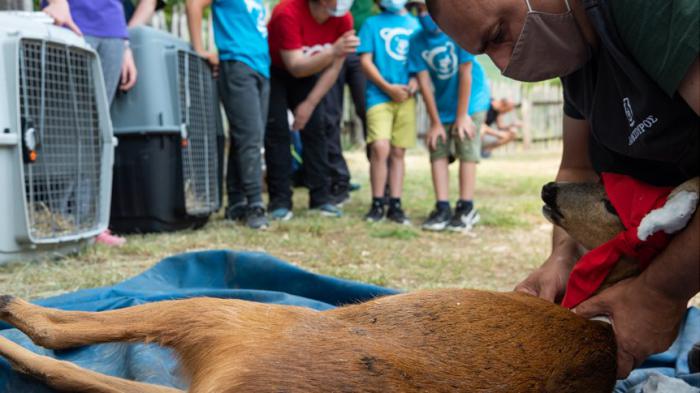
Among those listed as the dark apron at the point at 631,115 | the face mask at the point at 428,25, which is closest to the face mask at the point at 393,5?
the face mask at the point at 428,25

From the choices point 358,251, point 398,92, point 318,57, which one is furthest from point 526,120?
point 358,251

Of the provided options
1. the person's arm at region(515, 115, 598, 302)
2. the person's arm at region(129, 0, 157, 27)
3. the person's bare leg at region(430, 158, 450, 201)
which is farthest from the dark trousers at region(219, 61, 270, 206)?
the person's arm at region(515, 115, 598, 302)

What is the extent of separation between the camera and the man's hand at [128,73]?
4.70 meters

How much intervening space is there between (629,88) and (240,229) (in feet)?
12.8

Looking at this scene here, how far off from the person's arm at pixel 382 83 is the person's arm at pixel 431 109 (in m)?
0.16

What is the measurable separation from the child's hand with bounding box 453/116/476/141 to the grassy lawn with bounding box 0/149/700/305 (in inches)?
31.4

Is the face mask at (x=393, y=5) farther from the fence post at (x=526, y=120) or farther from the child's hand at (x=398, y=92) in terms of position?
the fence post at (x=526, y=120)

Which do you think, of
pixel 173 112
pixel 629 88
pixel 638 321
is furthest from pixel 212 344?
pixel 173 112

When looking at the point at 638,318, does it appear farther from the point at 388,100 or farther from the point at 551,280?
the point at 388,100

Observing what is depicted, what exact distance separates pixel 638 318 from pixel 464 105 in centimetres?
410

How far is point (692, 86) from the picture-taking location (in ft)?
4.77

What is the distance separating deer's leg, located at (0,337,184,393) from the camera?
184 centimetres

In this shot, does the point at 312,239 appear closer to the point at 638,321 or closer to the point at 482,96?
the point at 482,96

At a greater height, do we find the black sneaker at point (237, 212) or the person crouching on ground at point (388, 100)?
the person crouching on ground at point (388, 100)
